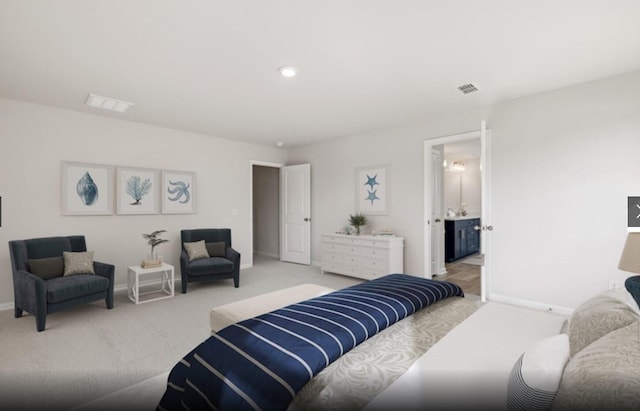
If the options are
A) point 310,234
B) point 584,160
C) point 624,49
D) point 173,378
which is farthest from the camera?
point 310,234

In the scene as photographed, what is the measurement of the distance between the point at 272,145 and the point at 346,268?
298 centimetres

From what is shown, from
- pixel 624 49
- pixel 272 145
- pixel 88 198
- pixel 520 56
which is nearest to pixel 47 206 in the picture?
pixel 88 198

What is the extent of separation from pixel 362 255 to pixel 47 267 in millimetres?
3971

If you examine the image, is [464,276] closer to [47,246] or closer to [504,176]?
[504,176]

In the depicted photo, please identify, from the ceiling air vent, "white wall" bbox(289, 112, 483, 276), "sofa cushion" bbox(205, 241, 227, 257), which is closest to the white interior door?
"white wall" bbox(289, 112, 483, 276)

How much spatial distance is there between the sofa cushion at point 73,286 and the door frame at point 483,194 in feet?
13.8

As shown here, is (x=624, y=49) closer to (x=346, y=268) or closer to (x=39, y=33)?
(x=346, y=268)

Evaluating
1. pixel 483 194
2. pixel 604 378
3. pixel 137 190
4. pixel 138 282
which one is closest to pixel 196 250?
pixel 138 282

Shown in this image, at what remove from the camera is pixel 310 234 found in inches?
250

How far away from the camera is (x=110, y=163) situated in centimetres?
445

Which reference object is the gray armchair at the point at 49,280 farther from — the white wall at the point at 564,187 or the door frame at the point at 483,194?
the white wall at the point at 564,187

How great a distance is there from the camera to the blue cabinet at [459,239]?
641cm

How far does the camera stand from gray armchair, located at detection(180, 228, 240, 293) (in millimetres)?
4297

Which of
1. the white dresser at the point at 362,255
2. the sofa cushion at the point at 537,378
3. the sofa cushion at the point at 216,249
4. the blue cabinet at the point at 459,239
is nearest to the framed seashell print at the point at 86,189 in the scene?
the sofa cushion at the point at 216,249
